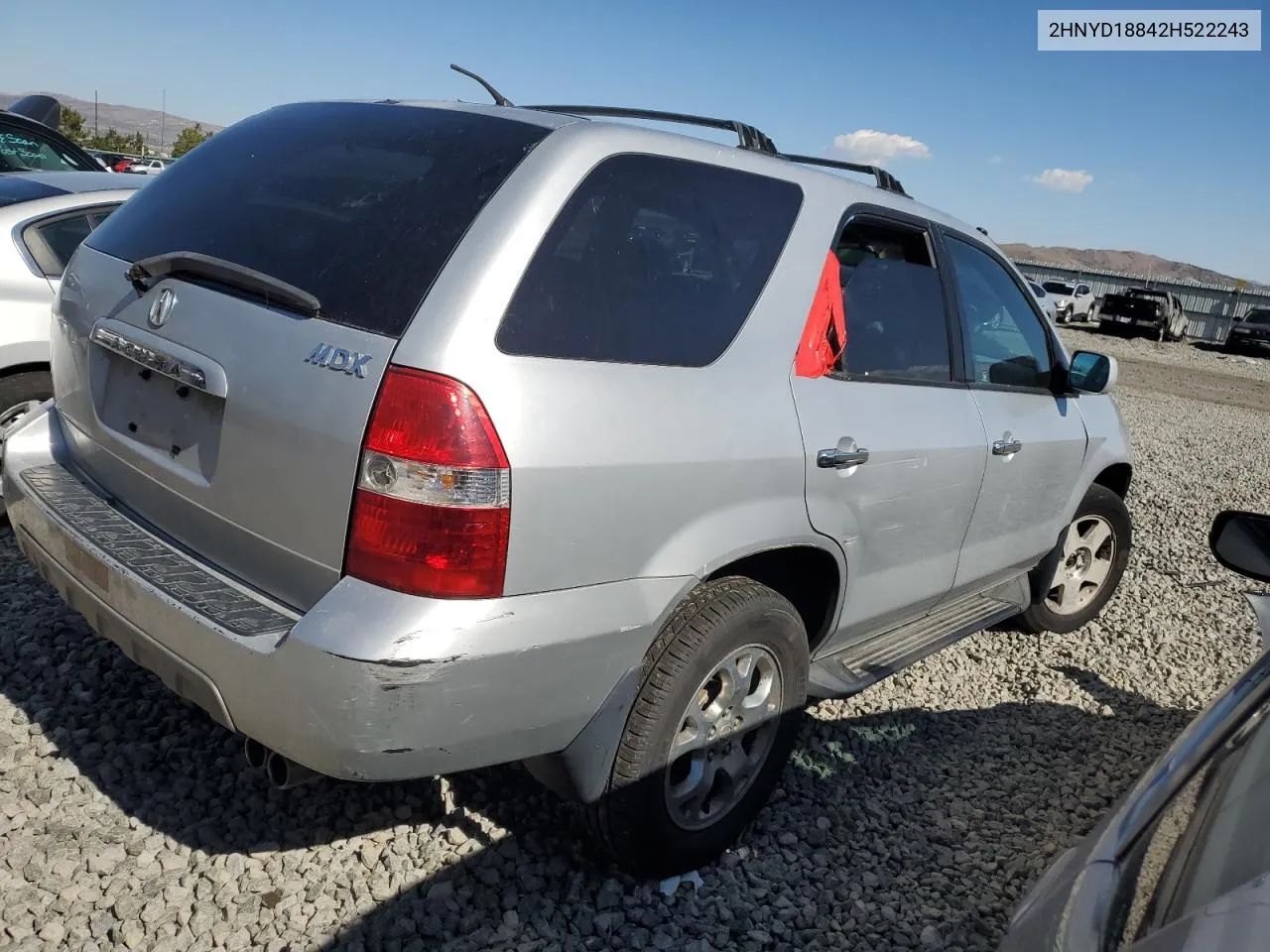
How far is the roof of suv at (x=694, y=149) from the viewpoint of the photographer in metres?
2.40

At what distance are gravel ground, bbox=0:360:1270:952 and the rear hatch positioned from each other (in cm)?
85

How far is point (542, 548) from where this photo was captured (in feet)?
6.67

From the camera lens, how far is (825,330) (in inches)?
110

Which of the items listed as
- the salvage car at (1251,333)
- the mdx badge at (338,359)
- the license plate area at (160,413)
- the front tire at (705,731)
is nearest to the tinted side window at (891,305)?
the front tire at (705,731)

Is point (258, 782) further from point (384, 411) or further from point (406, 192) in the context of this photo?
point (406, 192)

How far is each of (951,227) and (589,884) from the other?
2.54 m

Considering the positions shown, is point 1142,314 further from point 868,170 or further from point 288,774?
point 288,774

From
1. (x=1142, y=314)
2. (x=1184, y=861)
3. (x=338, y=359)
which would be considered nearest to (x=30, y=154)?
(x=338, y=359)

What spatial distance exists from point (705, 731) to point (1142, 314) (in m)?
30.5

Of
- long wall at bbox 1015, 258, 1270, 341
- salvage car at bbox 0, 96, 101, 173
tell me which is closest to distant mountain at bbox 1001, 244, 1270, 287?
long wall at bbox 1015, 258, 1270, 341

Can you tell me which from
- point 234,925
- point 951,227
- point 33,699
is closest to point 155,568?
point 234,925

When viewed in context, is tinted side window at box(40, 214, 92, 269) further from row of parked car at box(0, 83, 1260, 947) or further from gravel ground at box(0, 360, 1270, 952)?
row of parked car at box(0, 83, 1260, 947)

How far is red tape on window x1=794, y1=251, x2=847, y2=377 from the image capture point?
8.82ft

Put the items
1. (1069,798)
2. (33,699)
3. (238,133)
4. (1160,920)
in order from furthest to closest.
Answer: (1069,798), (33,699), (238,133), (1160,920)
